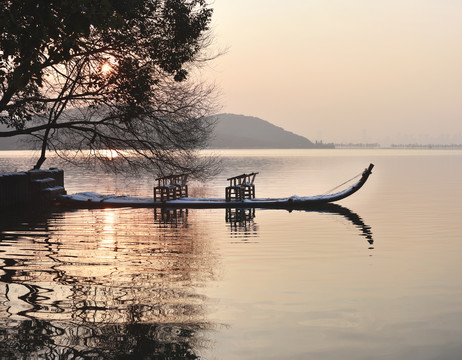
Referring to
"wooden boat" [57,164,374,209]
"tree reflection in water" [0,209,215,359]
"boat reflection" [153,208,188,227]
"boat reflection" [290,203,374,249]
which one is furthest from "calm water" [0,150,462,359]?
"wooden boat" [57,164,374,209]

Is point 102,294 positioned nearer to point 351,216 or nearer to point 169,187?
point 351,216

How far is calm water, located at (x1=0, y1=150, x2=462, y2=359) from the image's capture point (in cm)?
903

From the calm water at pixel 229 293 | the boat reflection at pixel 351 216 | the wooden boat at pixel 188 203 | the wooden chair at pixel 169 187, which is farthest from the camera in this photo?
the wooden chair at pixel 169 187

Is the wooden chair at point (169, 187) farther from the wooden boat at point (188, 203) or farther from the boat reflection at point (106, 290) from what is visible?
the boat reflection at point (106, 290)

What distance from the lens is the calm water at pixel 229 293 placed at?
903 cm

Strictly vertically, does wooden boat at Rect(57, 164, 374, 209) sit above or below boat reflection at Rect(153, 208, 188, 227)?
above

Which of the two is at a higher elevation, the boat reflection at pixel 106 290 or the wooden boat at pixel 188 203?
the wooden boat at pixel 188 203

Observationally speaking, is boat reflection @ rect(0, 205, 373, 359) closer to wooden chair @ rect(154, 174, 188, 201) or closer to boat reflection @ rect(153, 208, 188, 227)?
boat reflection @ rect(153, 208, 188, 227)

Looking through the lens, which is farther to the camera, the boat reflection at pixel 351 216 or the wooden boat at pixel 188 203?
the wooden boat at pixel 188 203

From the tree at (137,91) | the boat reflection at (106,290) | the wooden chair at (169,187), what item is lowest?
the boat reflection at (106,290)

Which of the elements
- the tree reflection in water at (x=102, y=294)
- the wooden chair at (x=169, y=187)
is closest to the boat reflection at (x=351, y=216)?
the tree reflection in water at (x=102, y=294)

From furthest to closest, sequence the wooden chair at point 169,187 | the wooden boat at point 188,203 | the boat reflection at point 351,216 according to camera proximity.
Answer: the wooden chair at point 169,187 < the wooden boat at point 188,203 < the boat reflection at point 351,216

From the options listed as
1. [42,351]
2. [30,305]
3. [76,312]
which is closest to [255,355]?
[42,351]

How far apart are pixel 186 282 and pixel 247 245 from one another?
720cm
